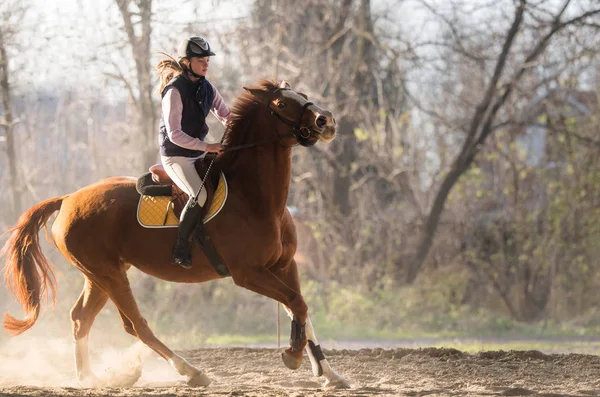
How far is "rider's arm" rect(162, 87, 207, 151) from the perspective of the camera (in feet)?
22.4

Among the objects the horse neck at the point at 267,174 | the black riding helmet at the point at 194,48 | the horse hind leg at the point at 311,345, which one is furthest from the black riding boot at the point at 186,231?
the black riding helmet at the point at 194,48

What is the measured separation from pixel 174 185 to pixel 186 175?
→ 14.3 inches

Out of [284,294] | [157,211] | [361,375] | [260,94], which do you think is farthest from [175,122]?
[361,375]

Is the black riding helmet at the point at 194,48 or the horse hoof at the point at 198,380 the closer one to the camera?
the black riding helmet at the point at 194,48

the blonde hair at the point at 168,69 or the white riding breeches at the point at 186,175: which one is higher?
the blonde hair at the point at 168,69

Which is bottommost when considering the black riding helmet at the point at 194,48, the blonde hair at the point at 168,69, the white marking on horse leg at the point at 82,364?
the white marking on horse leg at the point at 82,364

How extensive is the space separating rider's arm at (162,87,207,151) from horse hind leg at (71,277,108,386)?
190cm

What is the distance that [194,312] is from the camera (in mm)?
15852

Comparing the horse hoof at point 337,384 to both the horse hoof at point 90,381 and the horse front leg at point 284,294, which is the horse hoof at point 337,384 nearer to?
the horse front leg at point 284,294

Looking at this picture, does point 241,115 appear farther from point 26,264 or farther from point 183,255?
point 26,264

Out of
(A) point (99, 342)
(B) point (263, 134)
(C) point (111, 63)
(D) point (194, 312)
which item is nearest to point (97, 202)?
(B) point (263, 134)

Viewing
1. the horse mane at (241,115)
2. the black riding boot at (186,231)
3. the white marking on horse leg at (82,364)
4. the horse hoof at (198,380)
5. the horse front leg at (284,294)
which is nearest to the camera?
the horse front leg at (284,294)

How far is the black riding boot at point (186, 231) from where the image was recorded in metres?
6.98

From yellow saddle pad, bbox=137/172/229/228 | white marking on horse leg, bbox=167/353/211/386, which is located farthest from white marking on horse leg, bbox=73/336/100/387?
yellow saddle pad, bbox=137/172/229/228
